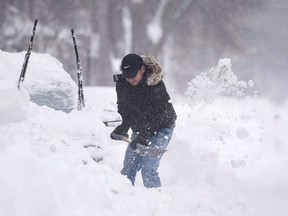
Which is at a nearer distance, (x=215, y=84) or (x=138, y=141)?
(x=138, y=141)

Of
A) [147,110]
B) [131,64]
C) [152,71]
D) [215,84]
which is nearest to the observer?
[131,64]

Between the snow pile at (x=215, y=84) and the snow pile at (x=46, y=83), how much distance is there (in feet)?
8.15

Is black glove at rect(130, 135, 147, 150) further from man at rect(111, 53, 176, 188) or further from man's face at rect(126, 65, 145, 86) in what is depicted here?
man's face at rect(126, 65, 145, 86)

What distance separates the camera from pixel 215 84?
271 inches

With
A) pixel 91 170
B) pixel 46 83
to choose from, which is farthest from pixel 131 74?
pixel 46 83

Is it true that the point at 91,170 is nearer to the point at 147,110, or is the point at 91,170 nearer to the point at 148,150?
the point at 148,150

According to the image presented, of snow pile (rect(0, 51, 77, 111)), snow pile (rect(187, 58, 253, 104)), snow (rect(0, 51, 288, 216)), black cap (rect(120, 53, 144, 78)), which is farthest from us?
snow pile (rect(187, 58, 253, 104))

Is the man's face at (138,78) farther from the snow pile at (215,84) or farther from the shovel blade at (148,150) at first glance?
the snow pile at (215,84)

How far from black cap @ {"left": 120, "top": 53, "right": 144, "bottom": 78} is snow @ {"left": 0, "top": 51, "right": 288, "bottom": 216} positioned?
0.59 m

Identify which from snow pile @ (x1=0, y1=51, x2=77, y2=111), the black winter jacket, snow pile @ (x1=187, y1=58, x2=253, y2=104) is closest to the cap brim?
the black winter jacket

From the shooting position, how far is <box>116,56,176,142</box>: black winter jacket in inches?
147

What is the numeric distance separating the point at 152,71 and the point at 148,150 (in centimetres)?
66

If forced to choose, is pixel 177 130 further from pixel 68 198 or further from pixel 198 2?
pixel 198 2

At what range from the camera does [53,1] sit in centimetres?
1800
